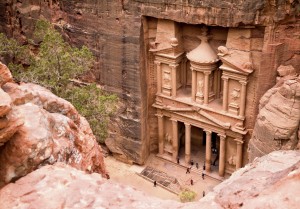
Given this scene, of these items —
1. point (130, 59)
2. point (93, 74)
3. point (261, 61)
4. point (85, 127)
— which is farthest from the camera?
point (93, 74)

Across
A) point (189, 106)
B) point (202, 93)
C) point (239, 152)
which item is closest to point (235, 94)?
point (202, 93)

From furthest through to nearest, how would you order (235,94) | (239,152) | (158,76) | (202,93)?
1. (158,76)
2. (202,93)
3. (239,152)
4. (235,94)

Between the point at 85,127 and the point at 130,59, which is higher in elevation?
the point at 85,127

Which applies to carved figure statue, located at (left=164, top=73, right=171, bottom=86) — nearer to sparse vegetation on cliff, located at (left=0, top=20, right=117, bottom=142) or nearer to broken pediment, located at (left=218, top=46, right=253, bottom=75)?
broken pediment, located at (left=218, top=46, right=253, bottom=75)

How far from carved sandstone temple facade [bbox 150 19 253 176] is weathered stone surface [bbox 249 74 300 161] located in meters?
2.06

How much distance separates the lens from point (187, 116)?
18875mm

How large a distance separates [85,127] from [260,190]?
3.25 m

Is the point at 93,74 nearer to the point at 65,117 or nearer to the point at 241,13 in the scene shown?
the point at 241,13

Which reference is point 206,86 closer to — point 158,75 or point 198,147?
point 158,75

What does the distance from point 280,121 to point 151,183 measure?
6.89 m

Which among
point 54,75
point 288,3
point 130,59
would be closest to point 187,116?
point 130,59

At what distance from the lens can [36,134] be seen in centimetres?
491

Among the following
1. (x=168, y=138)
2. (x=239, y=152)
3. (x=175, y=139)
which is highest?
(x=239, y=152)

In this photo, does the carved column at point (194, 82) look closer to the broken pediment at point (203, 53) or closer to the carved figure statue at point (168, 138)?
the broken pediment at point (203, 53)
